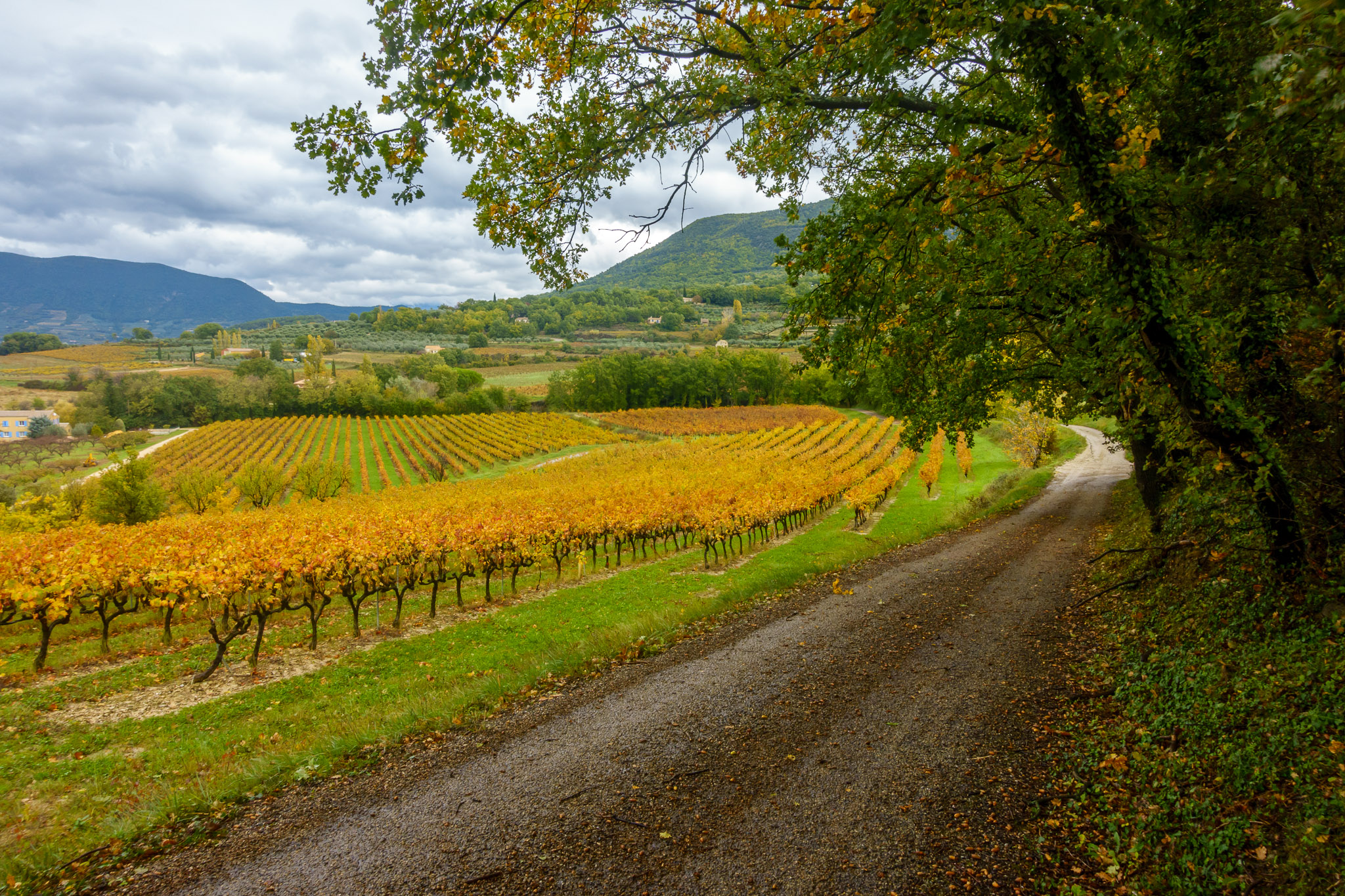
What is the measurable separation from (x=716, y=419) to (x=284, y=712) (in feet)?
270

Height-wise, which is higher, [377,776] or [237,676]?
[377,776]

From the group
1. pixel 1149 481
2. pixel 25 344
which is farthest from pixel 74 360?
pixel 1149 481

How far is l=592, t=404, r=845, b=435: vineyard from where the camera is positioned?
8475 cm

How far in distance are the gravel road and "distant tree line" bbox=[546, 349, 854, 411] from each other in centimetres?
11026

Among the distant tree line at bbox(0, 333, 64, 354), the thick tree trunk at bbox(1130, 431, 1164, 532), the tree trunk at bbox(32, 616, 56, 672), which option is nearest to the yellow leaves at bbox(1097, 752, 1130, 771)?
the thick tree trunk at bbox(1130, 431, 1164, 532)

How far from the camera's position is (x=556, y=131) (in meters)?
6.20

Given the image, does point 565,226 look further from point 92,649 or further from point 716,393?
point 716,393

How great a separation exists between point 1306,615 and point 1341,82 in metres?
6.31

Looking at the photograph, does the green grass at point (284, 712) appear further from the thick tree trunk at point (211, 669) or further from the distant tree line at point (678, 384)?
the distant tree line at point (678, 384)

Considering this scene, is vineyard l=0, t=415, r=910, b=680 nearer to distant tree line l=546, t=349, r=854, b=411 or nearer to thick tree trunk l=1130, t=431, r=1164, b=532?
thick tree trunk l=1130, t=431, r=1164, b=532

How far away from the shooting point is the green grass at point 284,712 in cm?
654

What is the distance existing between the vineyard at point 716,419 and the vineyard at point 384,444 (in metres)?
6.01

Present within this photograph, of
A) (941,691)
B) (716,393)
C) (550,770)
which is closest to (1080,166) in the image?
(941,691)

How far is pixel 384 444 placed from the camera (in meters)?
78.5
